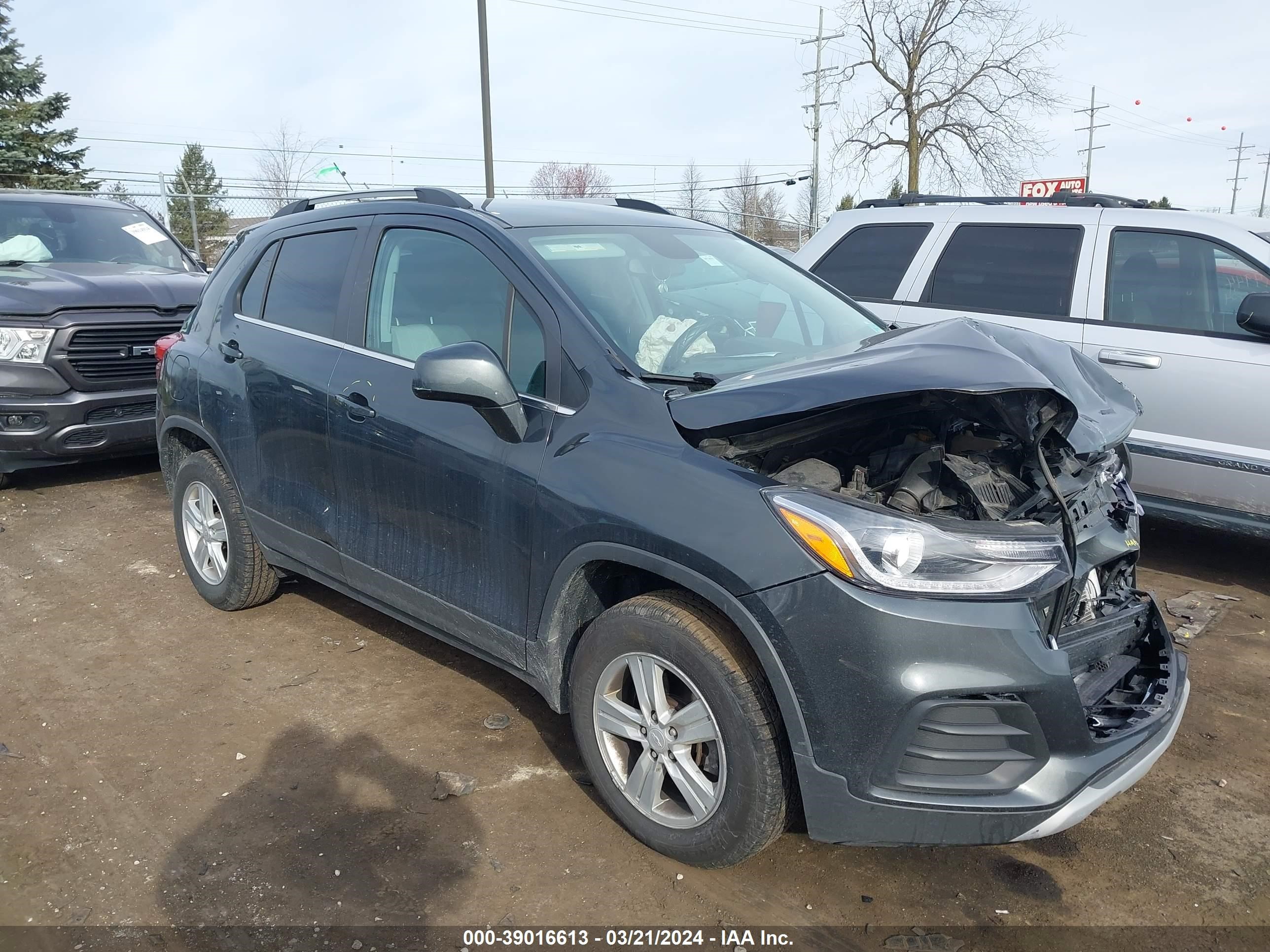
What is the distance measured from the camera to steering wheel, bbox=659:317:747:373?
3025mm

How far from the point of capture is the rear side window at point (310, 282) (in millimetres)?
3850

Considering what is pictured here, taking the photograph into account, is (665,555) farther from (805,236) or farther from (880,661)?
(805,236)

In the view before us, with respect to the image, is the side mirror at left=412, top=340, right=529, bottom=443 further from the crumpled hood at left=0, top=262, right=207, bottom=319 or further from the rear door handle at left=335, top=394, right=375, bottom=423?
the crumpled hood at left=0, top=262, right=207, bottom=319

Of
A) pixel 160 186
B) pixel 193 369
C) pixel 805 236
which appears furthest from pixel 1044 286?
pixel 805 236

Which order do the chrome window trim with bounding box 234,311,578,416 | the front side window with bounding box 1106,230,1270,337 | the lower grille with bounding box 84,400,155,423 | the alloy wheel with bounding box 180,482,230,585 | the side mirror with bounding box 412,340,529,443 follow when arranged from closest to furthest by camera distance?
1. the side mirror with bounding box 412,340,529,443
2. the chrome window trim with bounding box 234,311,578,416
3. the alloy wheel with bounding box 180,482,230,585
4. the front side window with bounding box 1106,230,1270,337
5. the lower grille with bounding box 84,400,155,423

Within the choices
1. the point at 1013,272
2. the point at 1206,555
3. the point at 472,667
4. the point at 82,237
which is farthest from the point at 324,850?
the point at 82,237

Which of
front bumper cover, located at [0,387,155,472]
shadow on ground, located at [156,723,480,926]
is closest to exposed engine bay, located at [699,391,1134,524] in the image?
shadow on ground, located at [156,723,480,926]

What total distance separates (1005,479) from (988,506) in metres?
0.18

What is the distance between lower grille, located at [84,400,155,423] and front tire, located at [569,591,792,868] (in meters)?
5.24

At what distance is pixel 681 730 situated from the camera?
8.70 feet

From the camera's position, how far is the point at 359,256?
377cm

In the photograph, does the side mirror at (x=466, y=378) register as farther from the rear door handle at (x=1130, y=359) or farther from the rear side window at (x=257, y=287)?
the rear door handle at (x=1130, y=359)

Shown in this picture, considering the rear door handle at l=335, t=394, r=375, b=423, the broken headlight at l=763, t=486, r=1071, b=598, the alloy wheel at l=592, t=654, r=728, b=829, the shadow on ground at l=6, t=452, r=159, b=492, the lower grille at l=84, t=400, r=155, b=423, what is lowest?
the shadow on ground at l=6, t=452, r=159, b=492

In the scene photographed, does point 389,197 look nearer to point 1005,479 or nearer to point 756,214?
point 1005,479
